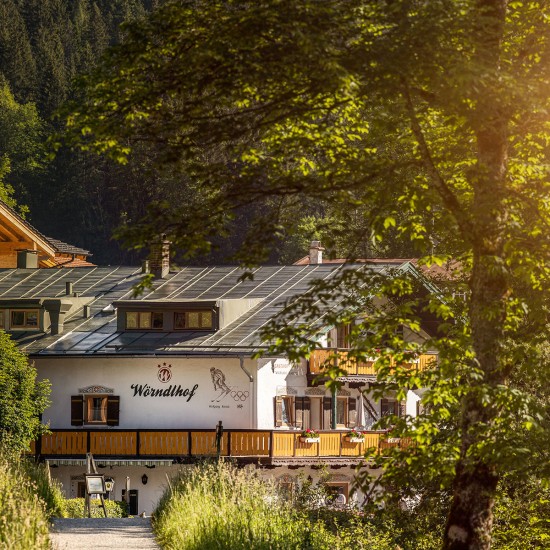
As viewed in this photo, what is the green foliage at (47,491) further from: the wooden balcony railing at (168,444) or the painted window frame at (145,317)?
the painted window frame at (145,317)

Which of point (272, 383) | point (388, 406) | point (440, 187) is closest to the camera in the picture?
point (440, 187)

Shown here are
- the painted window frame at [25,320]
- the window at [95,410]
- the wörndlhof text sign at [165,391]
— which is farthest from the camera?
the painted window frame at [25,320]

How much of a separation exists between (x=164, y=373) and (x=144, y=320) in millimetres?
2281

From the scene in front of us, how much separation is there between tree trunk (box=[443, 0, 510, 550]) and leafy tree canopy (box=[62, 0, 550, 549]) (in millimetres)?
23

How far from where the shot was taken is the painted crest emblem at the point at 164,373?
48.3 metres

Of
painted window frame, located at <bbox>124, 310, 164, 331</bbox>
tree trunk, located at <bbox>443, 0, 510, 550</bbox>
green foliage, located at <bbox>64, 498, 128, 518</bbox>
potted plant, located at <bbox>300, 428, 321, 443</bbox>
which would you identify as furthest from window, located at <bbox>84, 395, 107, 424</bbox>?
tree trunk, located at <bbox>443, 0, 510, 550</bbox>

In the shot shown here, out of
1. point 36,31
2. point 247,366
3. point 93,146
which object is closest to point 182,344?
point 247,366

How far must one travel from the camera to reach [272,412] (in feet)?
160

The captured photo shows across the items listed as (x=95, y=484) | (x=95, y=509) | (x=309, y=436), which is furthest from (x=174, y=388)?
(x=95, y=484)

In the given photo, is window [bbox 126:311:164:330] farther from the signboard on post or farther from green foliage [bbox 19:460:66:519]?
green foliage [bbox 19:460:66:519]

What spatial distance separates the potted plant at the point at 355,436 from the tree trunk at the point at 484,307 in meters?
30.6

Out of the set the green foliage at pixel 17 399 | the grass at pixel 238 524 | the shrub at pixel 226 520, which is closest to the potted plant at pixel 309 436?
the green foliage at pixel 17 399

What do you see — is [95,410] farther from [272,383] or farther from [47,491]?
[47,491]

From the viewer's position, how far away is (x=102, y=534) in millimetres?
24734
